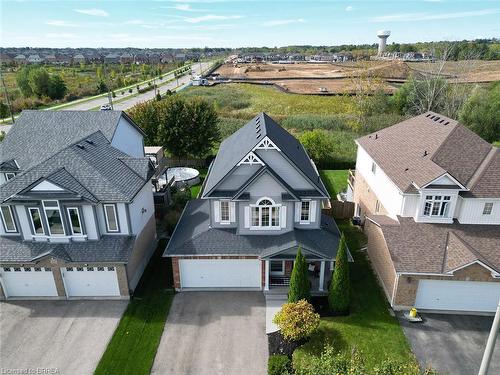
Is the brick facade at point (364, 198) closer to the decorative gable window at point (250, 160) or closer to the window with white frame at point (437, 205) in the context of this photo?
the window with white frame at point (437, 205)

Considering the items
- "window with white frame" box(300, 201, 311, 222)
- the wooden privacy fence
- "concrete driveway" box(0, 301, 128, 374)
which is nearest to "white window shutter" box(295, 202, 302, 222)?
"window with white frame" box(300, 201, 311, 222)

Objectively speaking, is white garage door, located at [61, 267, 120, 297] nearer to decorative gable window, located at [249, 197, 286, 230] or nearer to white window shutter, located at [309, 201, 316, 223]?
decorative gable window, located at [249, 197, 286, 230]

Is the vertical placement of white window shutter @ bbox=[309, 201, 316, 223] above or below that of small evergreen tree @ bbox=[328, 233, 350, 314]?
above

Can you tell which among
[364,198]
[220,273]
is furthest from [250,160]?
[364,198]

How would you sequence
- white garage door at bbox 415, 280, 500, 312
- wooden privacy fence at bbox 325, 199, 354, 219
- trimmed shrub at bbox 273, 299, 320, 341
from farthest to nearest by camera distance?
wooden privacy fence at bbox 325, 199, 354, 219, white garage door at bbox 415, 280, 500, 312, trimmed shrub at bbox 273, 299, 320, 341

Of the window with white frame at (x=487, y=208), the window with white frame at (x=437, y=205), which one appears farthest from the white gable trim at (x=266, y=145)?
the window with white frame at (x=487, y=208)

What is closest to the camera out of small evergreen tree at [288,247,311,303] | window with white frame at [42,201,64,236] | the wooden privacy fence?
small evergreen tree at [288,247,311,303]

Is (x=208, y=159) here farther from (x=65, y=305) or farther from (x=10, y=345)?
(x=10, y=345)
